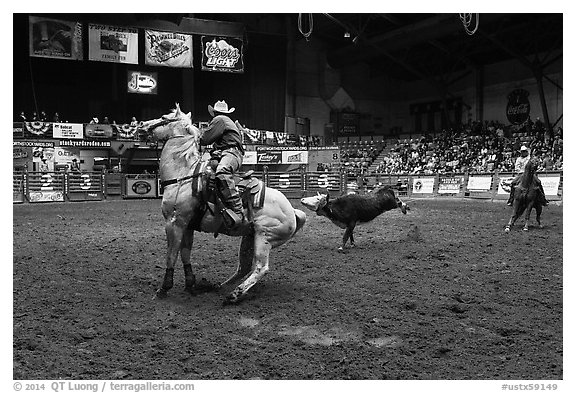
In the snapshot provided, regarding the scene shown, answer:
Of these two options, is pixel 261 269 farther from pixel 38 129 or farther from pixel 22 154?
pixel 38 129

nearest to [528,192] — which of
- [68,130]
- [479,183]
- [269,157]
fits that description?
[479,183]

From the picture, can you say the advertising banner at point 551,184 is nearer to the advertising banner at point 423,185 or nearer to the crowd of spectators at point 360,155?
the advertising banner at point 423,185

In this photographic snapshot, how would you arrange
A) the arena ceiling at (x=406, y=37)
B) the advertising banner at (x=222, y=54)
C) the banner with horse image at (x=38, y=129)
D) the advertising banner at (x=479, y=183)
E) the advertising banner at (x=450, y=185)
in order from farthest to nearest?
the advertising banner at (x=222, y=54) < the arena ceiling at (x=406, y=37) < the banner with horse image at (x=38, y=129) < the advertising banner at (x=450, y=185) < the advertising banner at (x=479, y=183)

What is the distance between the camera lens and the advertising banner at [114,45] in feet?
92.0

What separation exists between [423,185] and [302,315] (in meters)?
20.2

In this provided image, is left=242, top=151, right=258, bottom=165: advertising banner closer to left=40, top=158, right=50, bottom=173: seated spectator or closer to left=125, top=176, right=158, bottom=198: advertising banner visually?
left=125, top=176, right=158, bottom=198: advertising banner

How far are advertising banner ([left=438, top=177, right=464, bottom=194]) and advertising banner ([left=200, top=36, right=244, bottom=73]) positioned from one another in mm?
13211

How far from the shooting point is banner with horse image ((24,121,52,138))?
25719 mm

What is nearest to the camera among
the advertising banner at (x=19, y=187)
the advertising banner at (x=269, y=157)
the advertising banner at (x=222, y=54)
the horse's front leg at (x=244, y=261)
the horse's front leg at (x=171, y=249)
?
the horse's front leg at (x=171, y=249)

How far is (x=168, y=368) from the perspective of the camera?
418cm

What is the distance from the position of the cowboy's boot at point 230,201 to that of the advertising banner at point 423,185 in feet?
64.3

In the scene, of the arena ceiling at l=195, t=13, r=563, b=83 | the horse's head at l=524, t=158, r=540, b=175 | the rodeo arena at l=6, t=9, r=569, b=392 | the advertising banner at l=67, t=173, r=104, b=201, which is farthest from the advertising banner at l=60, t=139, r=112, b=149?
the horse's head at l=524, t=158, r=540, b=175

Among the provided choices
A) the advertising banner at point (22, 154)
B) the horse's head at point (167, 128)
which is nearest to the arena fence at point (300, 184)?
the advertising banner at point (22, 154)

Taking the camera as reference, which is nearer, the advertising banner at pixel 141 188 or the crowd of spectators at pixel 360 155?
the advertising banner at pixel 141 188
